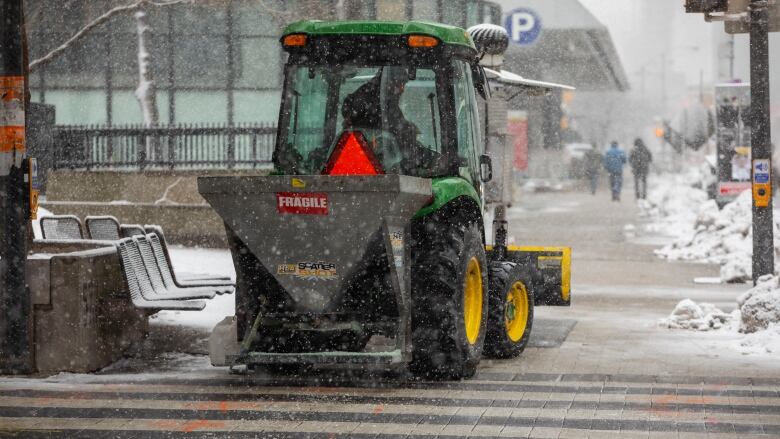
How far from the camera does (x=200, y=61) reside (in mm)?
27125

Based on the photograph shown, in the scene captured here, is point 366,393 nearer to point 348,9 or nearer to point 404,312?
point 404,312

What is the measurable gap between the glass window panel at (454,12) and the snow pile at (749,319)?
51.6 ft

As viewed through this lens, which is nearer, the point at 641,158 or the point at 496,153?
Answer: the point at 496,153

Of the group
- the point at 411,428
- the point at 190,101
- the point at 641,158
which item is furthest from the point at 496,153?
the point at 641,158

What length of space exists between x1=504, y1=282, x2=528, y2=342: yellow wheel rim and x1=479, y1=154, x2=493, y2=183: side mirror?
1055 mm

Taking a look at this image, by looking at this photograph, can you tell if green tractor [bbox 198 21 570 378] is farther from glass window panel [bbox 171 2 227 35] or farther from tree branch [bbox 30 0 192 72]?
glass window panel [bbox 171 2 227 35]

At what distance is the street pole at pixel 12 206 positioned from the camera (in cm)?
980

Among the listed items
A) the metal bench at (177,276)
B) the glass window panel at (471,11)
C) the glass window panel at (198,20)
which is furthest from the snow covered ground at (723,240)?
the glass window panel at (198,20)

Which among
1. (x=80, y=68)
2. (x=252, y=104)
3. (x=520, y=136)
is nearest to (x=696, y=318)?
(x=252, y=104)

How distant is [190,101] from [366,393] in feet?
62.1

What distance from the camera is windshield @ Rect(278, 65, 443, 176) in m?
9.95

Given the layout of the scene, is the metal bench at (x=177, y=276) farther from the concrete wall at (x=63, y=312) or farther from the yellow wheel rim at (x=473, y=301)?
the yellow wheel rim at (x=473, y=301)

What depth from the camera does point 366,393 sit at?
9.16 meters

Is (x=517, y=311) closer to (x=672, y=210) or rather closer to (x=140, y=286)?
(x=140, y=286)
